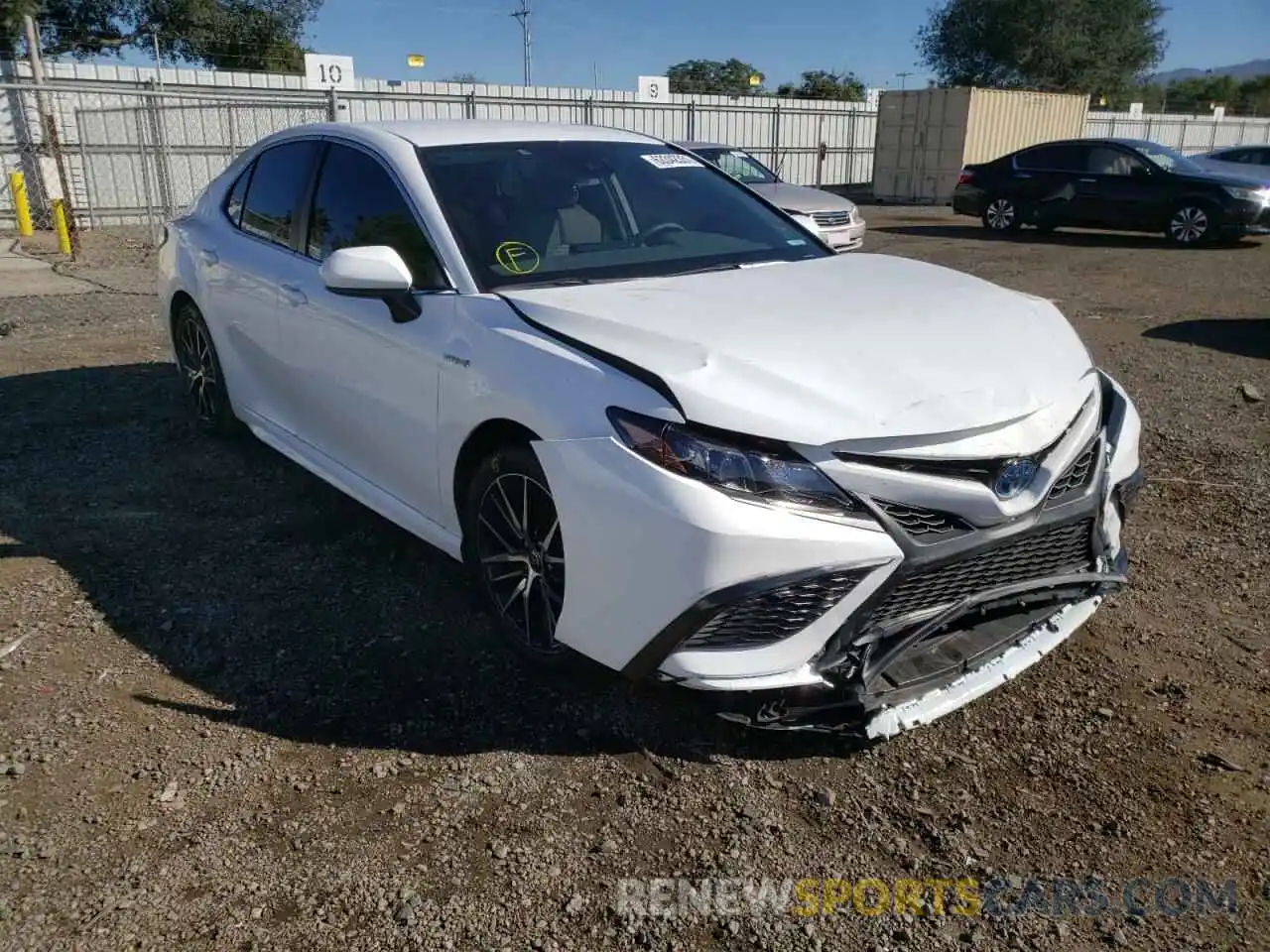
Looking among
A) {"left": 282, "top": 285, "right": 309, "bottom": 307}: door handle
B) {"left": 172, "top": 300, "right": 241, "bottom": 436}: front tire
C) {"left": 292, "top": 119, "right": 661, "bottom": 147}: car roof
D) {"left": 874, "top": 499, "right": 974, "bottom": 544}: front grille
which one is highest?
{"left": 292, "top": 119, "right": 661, "bottom": 147}: car roof

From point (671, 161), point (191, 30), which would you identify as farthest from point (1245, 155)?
point (191, 30)

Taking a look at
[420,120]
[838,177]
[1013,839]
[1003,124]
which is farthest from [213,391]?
[838,177]

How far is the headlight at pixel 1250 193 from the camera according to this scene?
1435 centimetres

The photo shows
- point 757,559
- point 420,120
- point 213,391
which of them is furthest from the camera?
point 213,391

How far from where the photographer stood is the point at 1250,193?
47.2 ft

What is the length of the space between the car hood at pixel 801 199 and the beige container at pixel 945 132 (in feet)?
40.1

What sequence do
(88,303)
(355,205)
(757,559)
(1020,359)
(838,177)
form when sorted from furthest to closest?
(838,177) < (88,303) < (355,205) < (1020,359) < (757,559)

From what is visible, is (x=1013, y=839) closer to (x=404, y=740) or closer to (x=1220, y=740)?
(x=1220, y=740)

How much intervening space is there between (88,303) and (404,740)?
8.83 meters

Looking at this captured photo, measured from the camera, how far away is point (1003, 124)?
974 inches

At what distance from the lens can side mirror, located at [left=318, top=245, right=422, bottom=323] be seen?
325cm

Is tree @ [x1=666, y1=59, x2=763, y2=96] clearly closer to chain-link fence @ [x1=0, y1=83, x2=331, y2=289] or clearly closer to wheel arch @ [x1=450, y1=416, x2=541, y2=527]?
chain-link fence @ [x1=0, y1=83, x2=331, y2=289]

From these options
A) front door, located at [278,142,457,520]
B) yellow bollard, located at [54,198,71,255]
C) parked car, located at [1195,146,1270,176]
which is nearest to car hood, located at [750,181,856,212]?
front door, located at [278,142,457,520]

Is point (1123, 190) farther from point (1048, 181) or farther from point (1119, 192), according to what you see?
point (1048, 181)
